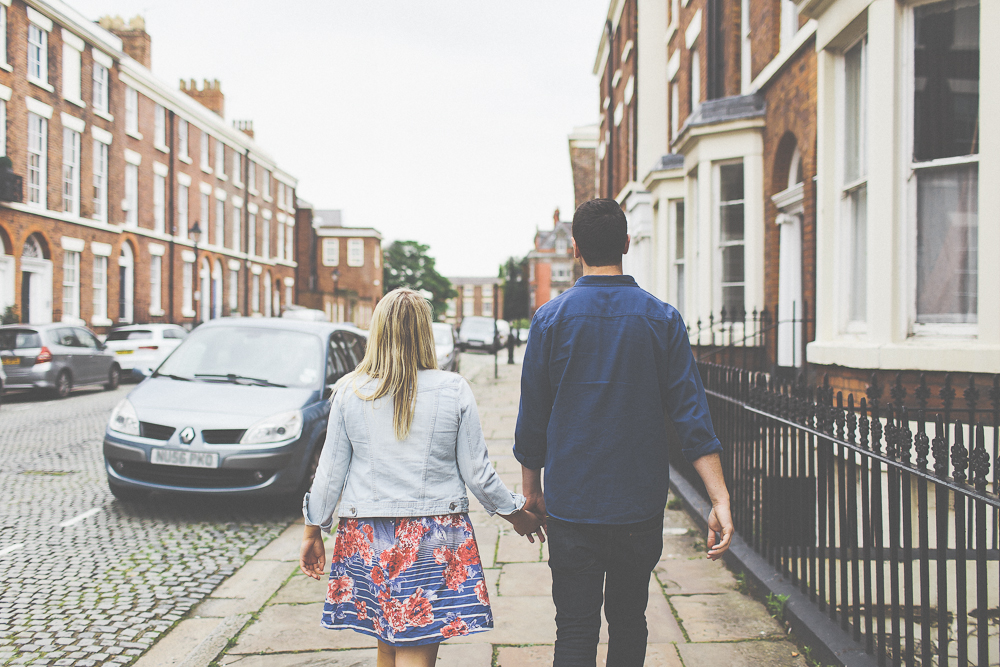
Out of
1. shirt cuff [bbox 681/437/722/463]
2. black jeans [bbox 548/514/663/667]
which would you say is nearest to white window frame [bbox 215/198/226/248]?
black jeans [bbox 548/514/663/667]

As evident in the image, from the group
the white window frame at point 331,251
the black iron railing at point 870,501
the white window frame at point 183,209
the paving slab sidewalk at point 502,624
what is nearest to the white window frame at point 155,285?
the white window frame at point 183,209

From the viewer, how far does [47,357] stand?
14.5 meters

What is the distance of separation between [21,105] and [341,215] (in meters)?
41.7

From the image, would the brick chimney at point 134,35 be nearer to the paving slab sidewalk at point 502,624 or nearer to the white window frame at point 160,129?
the white window frame at point 160,129

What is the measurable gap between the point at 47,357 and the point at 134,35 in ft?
62.8

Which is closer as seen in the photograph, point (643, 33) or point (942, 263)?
point (942, 263)

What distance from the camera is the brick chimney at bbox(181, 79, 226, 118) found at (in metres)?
35.6

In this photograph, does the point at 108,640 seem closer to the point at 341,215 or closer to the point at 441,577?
the point at 441,577

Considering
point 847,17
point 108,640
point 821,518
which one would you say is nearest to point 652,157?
point 847,17

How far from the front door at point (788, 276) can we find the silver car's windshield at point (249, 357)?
564 cm

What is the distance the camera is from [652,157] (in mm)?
16438

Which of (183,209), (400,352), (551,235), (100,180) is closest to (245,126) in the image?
(183,209)

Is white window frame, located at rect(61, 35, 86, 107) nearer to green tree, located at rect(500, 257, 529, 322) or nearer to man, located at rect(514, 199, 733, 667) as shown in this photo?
man, located at rect(514, 199, 733, 667)

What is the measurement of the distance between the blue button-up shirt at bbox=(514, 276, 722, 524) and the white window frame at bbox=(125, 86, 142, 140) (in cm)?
2873
